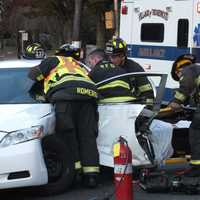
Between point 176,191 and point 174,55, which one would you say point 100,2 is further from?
point 176,191

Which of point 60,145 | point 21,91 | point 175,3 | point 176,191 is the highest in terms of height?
point 175,3

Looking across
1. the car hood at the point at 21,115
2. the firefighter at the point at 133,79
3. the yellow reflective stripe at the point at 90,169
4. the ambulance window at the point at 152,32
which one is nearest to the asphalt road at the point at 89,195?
the yellow reflective stripe at the point at 90,169

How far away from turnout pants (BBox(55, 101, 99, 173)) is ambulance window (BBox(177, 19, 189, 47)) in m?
4.68

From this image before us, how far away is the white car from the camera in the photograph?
6297 mm

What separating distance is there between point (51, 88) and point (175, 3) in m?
5.21

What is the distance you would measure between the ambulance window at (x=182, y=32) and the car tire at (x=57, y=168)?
514 cm

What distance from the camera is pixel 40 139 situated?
654cm

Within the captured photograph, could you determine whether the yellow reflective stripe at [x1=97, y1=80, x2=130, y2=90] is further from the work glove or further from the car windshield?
the car windshield

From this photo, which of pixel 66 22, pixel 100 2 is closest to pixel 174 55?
pixel 100 2

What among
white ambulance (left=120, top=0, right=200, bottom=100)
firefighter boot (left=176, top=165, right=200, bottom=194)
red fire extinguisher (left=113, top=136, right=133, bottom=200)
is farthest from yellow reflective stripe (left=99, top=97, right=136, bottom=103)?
white ambulance (left=120, top=0, right=200, bottom=100)

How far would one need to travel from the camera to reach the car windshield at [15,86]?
7156mm

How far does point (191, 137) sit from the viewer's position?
7031 millimetres

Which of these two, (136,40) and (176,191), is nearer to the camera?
(176,191)

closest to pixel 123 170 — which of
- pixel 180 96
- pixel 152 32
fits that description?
pixel 180 96
